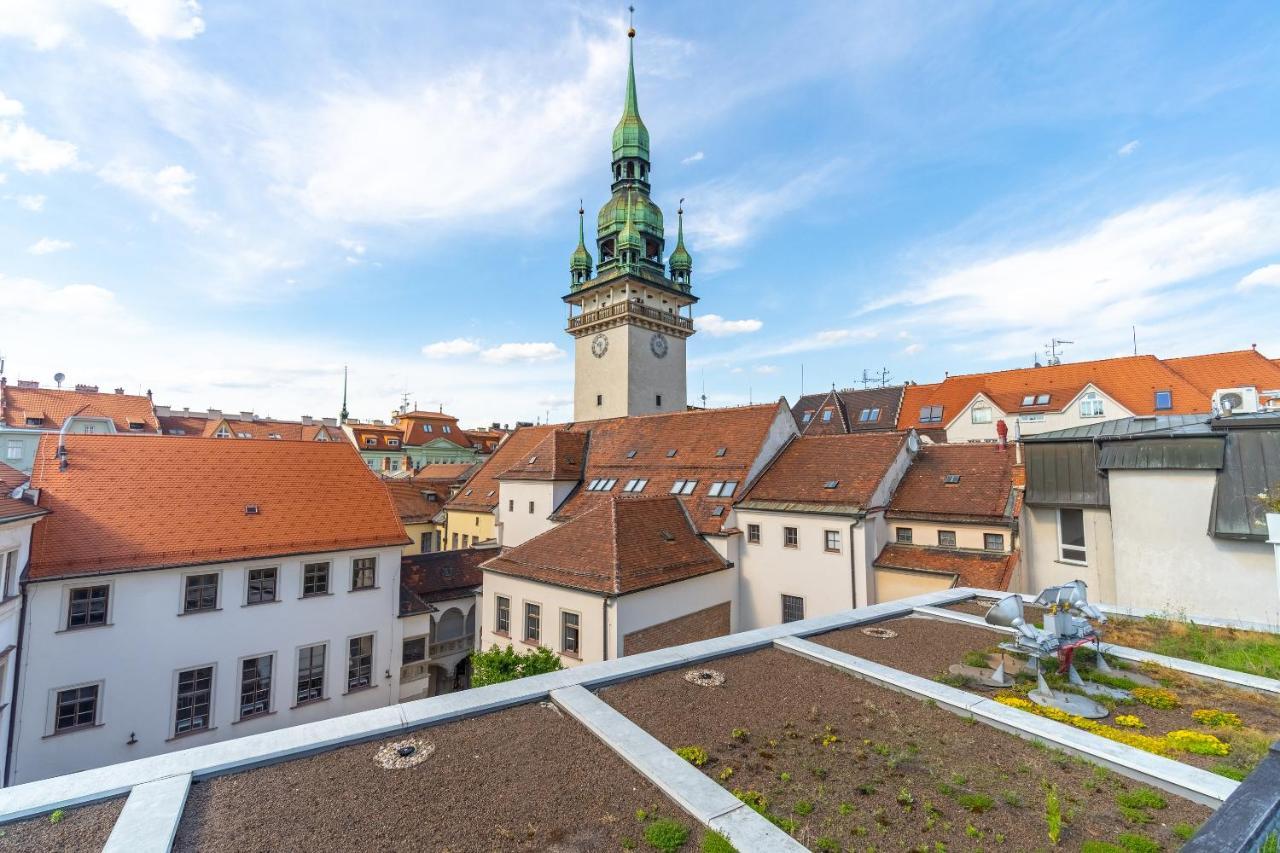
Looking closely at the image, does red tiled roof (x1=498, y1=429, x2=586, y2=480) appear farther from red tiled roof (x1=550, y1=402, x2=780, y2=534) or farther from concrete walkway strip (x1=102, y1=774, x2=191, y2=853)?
concrete walkway strip (x1=102, y1=774, x2=191, y2=853)

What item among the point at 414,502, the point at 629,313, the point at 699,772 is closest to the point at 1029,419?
the point at 629,313

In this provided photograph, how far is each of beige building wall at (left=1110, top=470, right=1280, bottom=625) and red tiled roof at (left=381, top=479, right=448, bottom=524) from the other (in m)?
36.5

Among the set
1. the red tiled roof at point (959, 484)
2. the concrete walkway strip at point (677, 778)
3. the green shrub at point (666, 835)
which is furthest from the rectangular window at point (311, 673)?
the red tiled roof at point (959, 484)

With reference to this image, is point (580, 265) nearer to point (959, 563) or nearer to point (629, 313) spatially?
point (629, 313)

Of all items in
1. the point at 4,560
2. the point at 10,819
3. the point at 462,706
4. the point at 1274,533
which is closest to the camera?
the point at 10,819

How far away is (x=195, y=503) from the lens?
18422 millimetres

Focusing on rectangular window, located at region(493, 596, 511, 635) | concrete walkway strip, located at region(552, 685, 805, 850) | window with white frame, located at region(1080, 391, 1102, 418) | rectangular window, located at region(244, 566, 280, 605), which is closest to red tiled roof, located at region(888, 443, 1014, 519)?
rectangular window, located at region(493, 596, 511, 635)

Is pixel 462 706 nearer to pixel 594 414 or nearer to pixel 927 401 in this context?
pixel 594 414

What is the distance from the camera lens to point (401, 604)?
20828mm

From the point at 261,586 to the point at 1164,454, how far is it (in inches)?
1005

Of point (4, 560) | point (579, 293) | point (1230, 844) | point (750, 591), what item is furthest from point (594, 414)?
point (1230, 844)

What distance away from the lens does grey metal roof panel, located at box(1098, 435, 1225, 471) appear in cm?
1220

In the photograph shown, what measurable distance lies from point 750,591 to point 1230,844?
19.4m

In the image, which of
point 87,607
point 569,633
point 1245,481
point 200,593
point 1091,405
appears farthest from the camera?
point 1091,405
